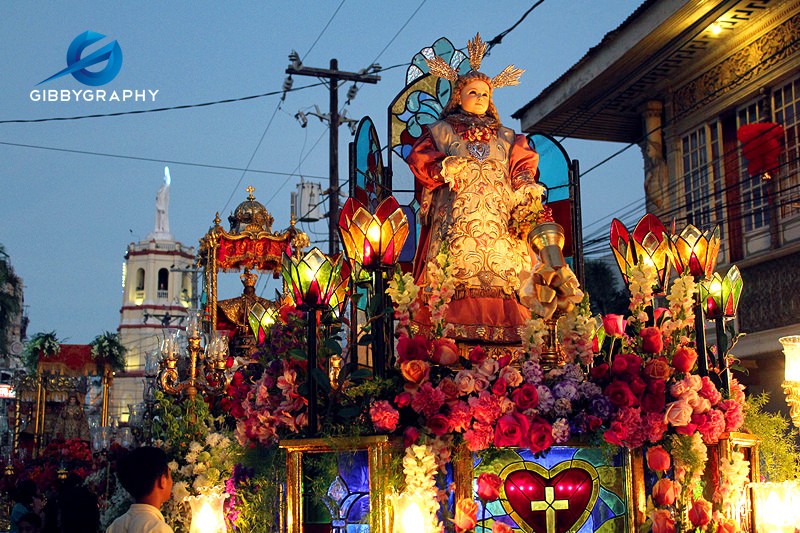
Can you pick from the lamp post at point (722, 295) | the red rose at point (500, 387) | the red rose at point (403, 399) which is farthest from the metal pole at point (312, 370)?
the lamp post at point (722, 295)

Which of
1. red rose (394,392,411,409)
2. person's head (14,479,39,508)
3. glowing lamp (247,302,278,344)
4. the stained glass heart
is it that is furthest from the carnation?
person's head (14,479,39,508)

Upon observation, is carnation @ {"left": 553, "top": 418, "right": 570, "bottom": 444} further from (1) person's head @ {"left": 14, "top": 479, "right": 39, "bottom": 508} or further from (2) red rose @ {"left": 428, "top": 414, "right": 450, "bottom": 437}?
(1) person's head @ {"left": 14, "top": 479, "right": 39, "bottom": 508}

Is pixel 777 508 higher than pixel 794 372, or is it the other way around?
pixel 794 372

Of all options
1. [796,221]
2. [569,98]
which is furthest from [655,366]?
[569,98]

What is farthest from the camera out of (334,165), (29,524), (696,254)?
(334,165)

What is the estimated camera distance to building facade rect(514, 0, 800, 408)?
13.1 m

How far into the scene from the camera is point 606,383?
545 cm

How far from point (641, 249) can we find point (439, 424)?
2.14 meters

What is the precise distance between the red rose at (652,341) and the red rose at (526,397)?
2.99ft

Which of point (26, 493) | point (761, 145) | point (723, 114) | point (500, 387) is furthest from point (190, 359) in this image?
point (723, 114)

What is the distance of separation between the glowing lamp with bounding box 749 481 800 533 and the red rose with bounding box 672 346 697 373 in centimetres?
85

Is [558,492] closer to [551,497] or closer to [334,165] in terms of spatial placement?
[551,497]

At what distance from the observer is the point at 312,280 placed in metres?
5.49

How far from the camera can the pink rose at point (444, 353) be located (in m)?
5.22
